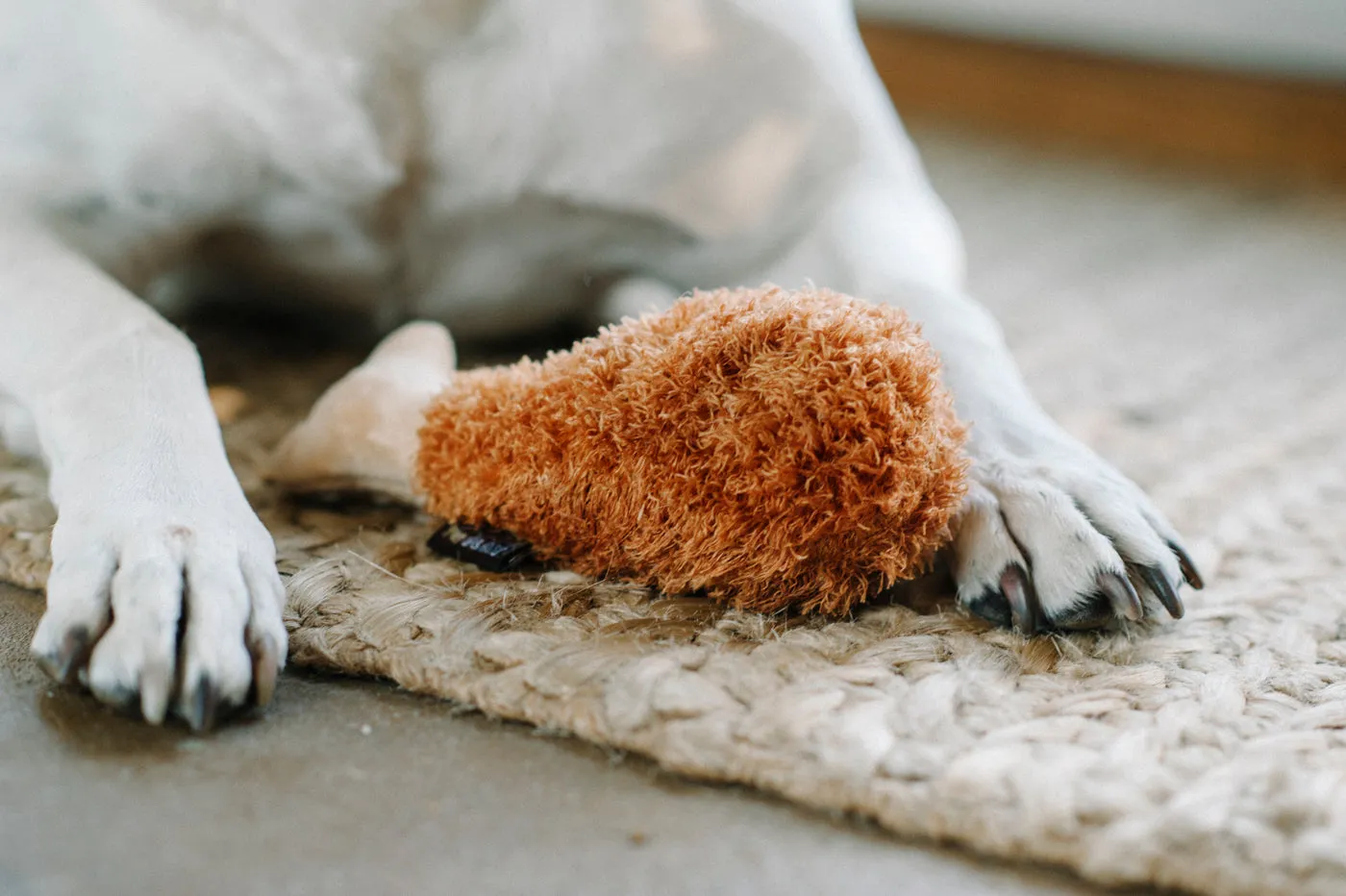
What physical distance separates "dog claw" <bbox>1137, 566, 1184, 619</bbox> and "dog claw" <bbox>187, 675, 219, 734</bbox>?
0.44m

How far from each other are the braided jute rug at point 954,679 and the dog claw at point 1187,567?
22 millimetres

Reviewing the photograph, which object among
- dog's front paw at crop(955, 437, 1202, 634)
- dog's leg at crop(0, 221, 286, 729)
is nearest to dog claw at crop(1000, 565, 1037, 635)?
dog's front paw at crop(955, 437, 1202, 634)

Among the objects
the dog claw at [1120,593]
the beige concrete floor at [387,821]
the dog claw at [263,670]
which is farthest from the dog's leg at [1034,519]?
the dog claw at [263,670]

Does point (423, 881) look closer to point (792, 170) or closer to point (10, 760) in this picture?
point (10, 760)

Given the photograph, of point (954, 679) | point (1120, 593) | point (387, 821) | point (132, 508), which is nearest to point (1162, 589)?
point (1120, 593)

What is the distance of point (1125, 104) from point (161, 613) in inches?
86.8

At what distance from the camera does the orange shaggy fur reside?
1.90ft

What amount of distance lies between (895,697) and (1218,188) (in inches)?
70.3

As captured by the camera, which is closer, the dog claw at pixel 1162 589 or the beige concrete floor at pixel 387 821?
the beige concrete floor at pixel 387 821

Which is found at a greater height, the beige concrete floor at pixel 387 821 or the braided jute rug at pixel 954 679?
the braided jute rug at pixel 954 679

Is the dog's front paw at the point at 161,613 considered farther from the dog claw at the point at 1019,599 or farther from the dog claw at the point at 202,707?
the dog claw at the point at 1019,599

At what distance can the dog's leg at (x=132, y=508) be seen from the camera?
539 millimetres

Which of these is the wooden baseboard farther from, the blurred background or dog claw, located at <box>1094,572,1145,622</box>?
dog claw, located at <box>1094,572,1145,622</box>

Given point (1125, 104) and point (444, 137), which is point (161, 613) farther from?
point (1125, 104)
